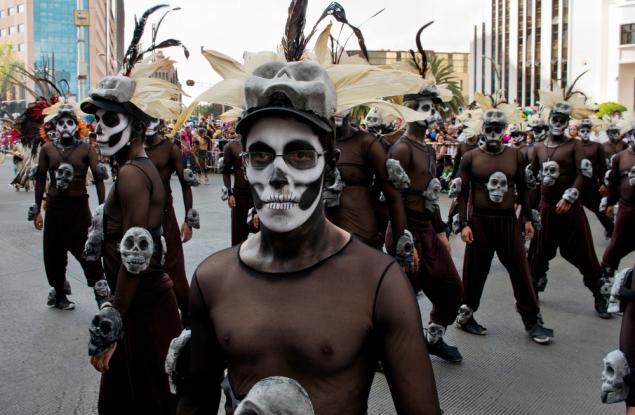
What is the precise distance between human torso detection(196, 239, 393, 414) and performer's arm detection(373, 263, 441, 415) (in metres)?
0.04

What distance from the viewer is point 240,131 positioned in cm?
195

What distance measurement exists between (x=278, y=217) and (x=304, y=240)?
11 centimetres

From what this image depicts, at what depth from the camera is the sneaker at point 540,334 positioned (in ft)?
18.5

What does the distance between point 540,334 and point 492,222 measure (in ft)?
3.69

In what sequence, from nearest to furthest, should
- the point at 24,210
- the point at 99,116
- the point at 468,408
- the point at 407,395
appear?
the point at 407,395, the point at 99,116, the point at 468,408, the point at 24,210

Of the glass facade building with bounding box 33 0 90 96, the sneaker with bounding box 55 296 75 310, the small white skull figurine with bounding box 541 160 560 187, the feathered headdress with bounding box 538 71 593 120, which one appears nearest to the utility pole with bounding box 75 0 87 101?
the sneaker with bounding box 55 296 75 310

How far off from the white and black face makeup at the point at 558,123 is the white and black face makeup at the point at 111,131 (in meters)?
5.27

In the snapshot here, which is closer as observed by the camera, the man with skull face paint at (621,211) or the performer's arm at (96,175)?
the performer's arm at (96,175)

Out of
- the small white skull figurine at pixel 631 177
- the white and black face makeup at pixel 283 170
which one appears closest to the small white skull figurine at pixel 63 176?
the white and black face makeup at pixel 283 170

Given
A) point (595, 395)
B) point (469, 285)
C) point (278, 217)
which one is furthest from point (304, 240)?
point (469, 285)

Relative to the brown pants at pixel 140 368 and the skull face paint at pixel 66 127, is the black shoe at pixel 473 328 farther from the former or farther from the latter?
the skull face paint at pixel 66 127

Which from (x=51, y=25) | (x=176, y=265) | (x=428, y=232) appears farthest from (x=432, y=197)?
(x=51, y=25)

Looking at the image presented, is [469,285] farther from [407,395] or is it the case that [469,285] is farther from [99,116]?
[407,395]

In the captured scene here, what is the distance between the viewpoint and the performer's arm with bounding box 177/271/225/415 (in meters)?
1.95
